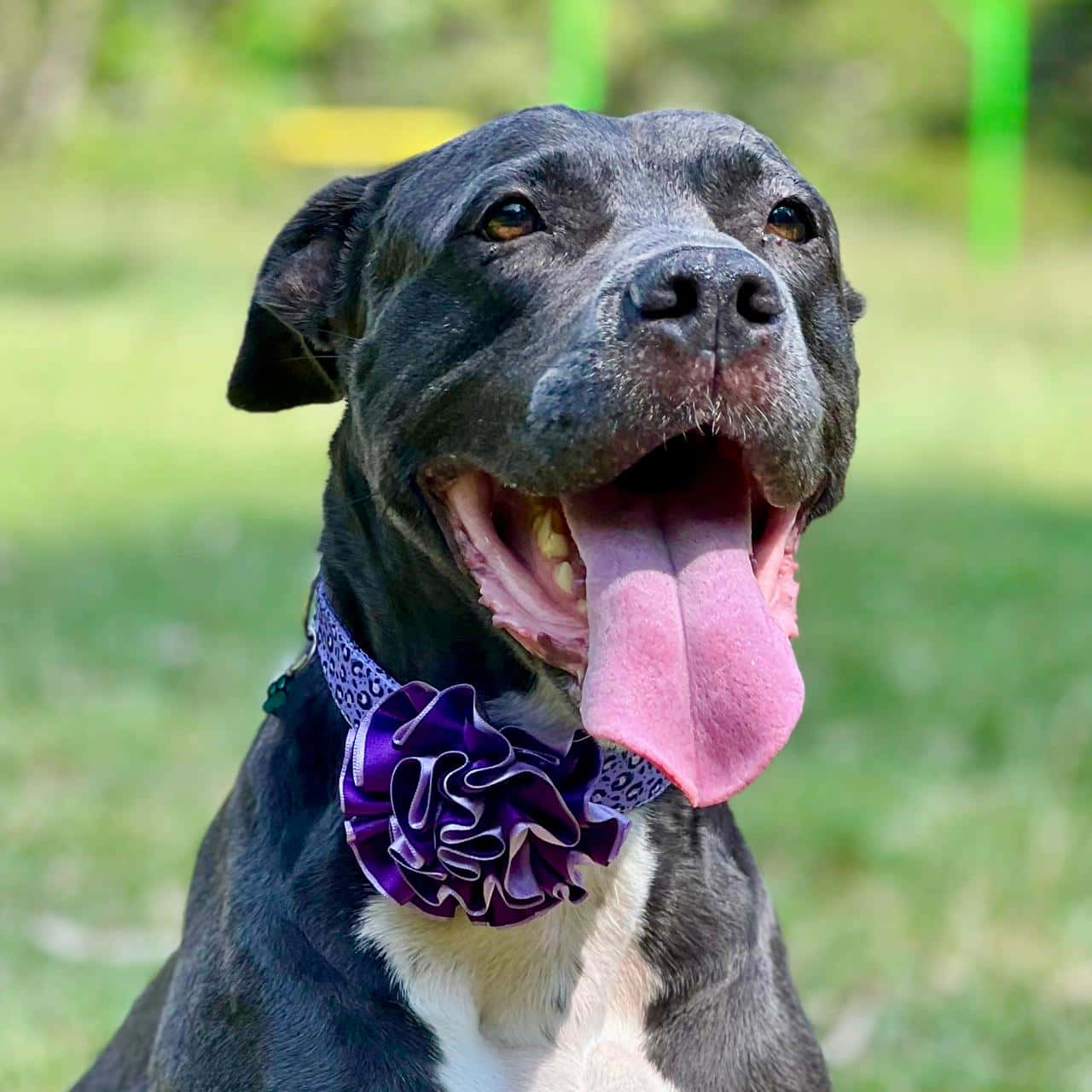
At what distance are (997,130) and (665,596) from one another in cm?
2509

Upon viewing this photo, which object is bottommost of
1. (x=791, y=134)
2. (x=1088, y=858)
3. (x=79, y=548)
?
(x=791, y=134)

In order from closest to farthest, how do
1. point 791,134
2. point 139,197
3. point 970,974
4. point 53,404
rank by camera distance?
point 970,974 → point 53,404 → point 139,197 → point 791,134

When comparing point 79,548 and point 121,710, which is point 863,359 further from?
point 121,710

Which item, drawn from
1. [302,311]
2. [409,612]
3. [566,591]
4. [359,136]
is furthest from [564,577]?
[359,136]

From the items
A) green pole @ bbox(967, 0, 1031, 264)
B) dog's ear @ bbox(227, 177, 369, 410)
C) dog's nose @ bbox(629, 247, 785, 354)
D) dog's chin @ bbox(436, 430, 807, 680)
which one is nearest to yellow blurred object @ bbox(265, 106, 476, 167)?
green pole @ bbox(967, 0, 1031, 264)

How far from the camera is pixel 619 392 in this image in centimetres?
268

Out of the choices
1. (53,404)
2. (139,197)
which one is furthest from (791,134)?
(53,404)

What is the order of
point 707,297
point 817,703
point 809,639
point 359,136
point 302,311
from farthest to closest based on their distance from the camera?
point 359,136
point 809,639
point 817,703
point 302,311
point 707,297

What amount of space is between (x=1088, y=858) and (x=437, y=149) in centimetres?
330

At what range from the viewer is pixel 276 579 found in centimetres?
858

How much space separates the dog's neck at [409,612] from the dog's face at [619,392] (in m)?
0.06

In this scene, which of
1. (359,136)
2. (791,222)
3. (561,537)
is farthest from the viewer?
(359,136)

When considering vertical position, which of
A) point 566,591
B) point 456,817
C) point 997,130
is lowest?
point 997,130

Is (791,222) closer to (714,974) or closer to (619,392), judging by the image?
(619,392)
